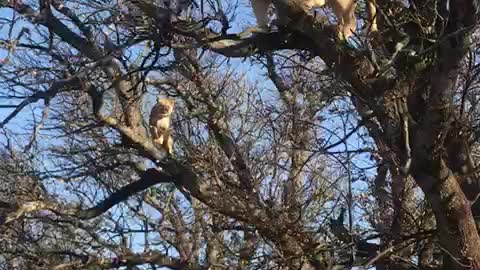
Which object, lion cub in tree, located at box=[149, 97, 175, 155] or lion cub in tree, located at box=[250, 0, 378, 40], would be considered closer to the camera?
lion cub in tree, located at box=[250, 0, 378, 40]

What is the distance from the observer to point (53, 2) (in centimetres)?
666

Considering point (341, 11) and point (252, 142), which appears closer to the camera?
point (341, 11)

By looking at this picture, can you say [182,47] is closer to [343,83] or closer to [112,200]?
[343,83]

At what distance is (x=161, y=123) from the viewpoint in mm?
7914

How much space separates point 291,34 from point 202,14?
0.84m

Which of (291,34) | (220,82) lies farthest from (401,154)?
(220,82)

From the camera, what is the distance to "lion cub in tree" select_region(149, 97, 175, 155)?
7840mm

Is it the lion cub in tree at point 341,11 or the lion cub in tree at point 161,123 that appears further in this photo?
the lion cub in tree at point 161,123

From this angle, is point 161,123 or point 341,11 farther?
point 161,123

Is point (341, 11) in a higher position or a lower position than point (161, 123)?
lower

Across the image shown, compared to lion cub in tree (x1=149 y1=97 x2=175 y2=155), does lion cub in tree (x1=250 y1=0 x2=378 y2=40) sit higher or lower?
lower

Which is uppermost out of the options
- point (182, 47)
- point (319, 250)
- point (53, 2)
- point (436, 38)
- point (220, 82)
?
point (220, 82)

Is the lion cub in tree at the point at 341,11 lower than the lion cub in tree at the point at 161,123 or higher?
lower

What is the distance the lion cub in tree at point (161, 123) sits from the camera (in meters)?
7.84
